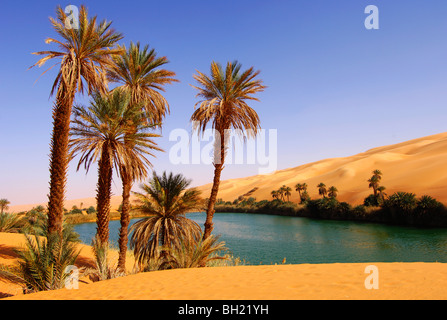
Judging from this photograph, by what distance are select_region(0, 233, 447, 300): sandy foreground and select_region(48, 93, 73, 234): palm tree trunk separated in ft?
17.4

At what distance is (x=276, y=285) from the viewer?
6328mm

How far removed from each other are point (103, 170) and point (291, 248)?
18.7 metres

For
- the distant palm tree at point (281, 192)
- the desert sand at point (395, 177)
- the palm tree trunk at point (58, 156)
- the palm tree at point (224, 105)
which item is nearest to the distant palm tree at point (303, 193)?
the distant palm tree at point (281, 192)

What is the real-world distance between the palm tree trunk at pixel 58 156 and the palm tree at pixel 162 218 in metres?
3.61

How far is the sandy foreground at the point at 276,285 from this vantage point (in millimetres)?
5429

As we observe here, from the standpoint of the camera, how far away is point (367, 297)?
16.7 feet

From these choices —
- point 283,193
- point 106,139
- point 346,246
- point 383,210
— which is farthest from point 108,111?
point 283,193

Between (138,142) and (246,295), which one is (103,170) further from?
(246,295)

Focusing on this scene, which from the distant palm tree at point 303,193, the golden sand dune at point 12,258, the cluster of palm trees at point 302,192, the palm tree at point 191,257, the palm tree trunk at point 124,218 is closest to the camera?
the golden sand dune at point 12,258

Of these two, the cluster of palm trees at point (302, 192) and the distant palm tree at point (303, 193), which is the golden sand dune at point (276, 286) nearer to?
the cluster of palm trees at point (302, 192)

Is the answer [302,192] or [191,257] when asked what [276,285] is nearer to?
[191,257]

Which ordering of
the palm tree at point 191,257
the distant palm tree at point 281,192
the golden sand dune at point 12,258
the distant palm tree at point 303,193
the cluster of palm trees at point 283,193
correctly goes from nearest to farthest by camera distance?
the golden sand dune at point 12,258 < the palm tree at point 191,257 < the distant palm tree at point 303,193 < the cluster of palm trees at point 283,193 < the distant palm tree at point 281,192

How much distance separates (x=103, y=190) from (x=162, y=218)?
3389 mm

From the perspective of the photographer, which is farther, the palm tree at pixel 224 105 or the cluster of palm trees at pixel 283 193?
the cluster of palm trees at pixel 283 193
